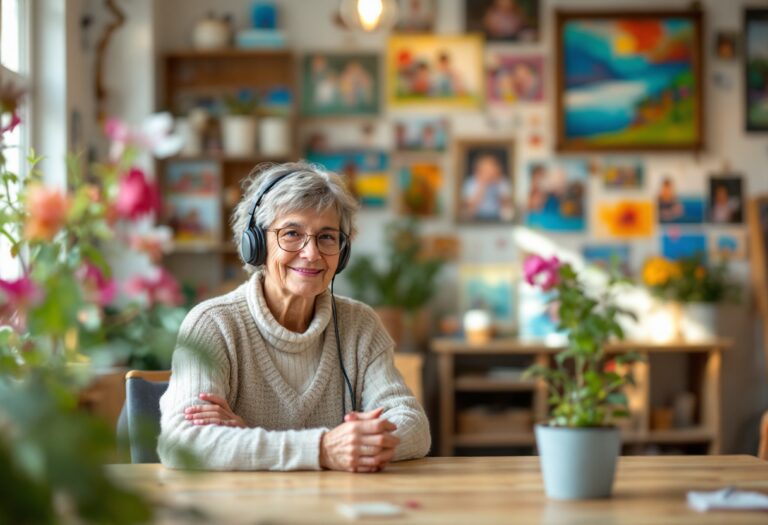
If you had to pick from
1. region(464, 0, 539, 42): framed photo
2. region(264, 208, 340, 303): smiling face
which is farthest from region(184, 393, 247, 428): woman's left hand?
region(464, 0, 539, 42): framed photo

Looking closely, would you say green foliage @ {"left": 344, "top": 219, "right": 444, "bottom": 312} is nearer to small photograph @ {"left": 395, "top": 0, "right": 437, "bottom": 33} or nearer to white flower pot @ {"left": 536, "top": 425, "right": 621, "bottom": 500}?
small photograph @ {"left": 395, "top": 0, "right": 437, "bottom": 33}

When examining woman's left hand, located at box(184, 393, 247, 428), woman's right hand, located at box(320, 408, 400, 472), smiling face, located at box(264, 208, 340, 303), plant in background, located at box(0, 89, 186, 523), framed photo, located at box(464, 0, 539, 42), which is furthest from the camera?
framed photo, located at box(464, 0, 539, 42)

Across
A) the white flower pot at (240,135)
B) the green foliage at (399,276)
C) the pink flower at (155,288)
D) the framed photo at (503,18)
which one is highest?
the framed photo at (503,18)

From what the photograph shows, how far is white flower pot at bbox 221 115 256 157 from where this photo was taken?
5016 millimetres

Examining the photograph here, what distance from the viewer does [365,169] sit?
530cm

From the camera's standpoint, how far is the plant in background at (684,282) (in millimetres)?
5051

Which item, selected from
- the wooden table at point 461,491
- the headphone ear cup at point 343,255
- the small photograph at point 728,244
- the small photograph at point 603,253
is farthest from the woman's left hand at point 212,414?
the small photograph at point 728,244

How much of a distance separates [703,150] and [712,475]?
11.6ft

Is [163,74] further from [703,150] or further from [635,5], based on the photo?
[703,150]

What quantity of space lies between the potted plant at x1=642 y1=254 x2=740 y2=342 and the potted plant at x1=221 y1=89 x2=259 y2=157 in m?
1.98

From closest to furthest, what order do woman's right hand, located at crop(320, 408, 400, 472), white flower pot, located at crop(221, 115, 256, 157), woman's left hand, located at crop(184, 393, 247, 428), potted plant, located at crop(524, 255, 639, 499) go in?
potted plant, located at crop(524, 255, 639, 499), woman's right hand, located at crop(320, 408, 400, 472), woman's left hand, located at crop(184, 393, 247, 428), white flower pot, located at crop(221, 115, 256, 157)

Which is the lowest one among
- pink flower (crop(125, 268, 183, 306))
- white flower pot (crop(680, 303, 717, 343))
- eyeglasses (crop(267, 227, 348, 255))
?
white flower pot (crop(680, 303, 717, 343))

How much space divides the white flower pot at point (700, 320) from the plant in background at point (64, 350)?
3.99 meters

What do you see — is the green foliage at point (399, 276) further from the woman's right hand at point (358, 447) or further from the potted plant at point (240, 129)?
the woman's right hand at point (358, 447)
